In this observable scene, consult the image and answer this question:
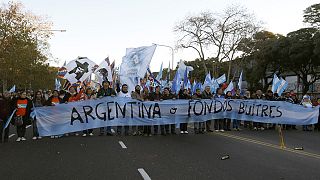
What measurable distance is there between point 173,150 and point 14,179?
451 cm

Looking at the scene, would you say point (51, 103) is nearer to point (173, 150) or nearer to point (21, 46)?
point (173, 150)

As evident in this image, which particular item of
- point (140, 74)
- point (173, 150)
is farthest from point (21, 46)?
point (173, 150)

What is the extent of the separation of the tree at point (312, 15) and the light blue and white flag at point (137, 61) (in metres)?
32.7

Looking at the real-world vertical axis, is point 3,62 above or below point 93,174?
above

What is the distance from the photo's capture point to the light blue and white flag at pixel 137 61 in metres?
16.0

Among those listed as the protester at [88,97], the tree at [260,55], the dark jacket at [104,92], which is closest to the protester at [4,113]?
the protester at [88,97]

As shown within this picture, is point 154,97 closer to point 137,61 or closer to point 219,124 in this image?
point 137,61

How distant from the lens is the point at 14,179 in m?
6.91

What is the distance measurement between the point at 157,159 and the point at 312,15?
39875mm

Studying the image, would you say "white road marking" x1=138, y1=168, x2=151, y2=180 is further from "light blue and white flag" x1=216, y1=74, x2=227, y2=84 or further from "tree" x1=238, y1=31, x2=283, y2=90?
"tree" x1=238, y1=31, x2=283, y2=90

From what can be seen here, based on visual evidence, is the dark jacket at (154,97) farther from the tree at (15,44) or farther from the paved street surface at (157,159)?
the tree at (15,44)

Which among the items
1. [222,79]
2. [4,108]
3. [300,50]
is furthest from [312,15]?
[4,108]

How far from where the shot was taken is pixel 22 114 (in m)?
12.8

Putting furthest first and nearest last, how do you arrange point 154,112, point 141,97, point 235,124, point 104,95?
point 235,124 → point 141,97 → point 154,112 → point 104,95
